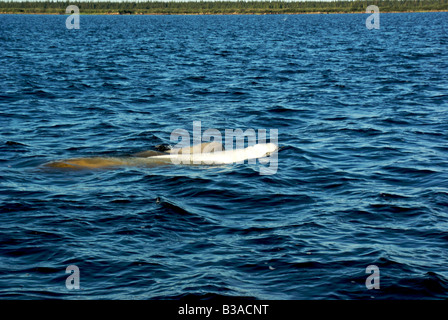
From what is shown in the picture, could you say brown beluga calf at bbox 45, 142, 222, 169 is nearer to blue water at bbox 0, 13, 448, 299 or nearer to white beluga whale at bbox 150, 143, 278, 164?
white beluga whale at bbox 150, 143, 278, 164

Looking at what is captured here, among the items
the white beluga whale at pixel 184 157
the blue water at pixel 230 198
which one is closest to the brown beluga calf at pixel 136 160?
the white beluga whale at pixel 184 157

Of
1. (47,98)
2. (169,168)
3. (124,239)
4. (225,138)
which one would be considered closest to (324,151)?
(225,138)

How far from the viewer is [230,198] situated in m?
12.7

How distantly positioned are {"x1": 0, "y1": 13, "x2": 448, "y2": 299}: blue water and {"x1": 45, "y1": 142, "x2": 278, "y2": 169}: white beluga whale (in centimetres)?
49

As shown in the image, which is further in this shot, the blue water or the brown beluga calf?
the brown beluga calf

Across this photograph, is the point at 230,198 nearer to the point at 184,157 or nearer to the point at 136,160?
the point at 184,157

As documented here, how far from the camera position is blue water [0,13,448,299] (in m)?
8.83

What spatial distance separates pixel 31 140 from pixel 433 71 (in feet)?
82.6

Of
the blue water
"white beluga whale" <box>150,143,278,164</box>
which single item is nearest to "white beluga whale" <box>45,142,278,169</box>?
"white beluga whale" <box>150,143,278,164</box>

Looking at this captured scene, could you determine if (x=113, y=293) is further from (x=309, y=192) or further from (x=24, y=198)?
(x=309, y=192)

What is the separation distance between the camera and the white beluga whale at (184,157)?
15.1 m

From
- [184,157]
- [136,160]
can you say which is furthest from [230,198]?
[136,160]

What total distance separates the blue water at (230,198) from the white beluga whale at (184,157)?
49cm

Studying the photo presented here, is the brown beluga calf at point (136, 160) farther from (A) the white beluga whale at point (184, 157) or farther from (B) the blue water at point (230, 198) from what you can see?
(B) the blue water at point (230, 198)
